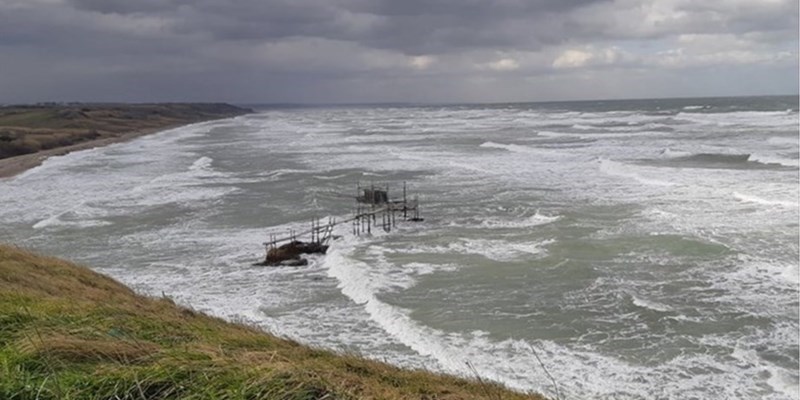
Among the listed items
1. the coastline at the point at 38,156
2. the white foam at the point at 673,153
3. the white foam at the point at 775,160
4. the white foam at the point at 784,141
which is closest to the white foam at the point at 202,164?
the coastline at the point at 38,156

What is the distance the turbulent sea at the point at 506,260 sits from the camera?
14.8 meters

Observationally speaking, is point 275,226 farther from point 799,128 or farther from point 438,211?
point 799,128

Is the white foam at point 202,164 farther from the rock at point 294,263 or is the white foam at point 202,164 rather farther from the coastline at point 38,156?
the rock at point 294,263

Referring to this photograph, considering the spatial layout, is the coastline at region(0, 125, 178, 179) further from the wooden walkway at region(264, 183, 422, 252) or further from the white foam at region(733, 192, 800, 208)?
the white foam at region(733, 192, 800, 208)

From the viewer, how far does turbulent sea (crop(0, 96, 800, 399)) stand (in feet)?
48.5

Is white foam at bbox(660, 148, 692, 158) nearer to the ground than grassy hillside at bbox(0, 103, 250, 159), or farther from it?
nearer to the ground

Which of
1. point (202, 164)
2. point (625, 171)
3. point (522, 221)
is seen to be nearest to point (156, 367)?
point (522, 221)

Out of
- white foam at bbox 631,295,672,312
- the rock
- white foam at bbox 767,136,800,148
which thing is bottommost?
white foam at bbox 631,295,672,312

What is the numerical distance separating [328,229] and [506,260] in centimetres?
862

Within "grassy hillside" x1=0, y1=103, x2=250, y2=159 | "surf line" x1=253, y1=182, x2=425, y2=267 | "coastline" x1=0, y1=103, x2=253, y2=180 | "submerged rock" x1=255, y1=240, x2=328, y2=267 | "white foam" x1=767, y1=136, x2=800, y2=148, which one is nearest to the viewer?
"submerged rock" x1=255, y1=240, x2=328, y2=267

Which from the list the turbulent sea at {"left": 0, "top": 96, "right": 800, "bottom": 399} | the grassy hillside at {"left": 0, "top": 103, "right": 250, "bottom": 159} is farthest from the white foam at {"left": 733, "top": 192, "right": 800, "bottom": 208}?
the grassy hillside at {"left": 0, "top": 103, "right": 250, "bottom": 159}

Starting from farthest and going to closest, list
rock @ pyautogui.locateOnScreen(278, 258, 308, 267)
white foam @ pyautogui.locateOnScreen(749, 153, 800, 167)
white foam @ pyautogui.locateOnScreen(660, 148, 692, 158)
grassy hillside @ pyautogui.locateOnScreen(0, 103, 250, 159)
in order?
grassy hillside @ pyautogui.locateOnScreen(0, 103, 250, 159) < white foam @ pyautogui.locateOnScreen(660, 148, 692, 158) < white foam @ pyautogui.locateOnScreen(749, 153, 800, 167) < rock @ pyautogui.locateOnScreen(278, 258, 308, 267)

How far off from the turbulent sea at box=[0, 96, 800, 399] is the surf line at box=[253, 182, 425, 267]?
56 centimetres

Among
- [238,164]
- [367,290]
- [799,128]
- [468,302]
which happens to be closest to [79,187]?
[238,164]
